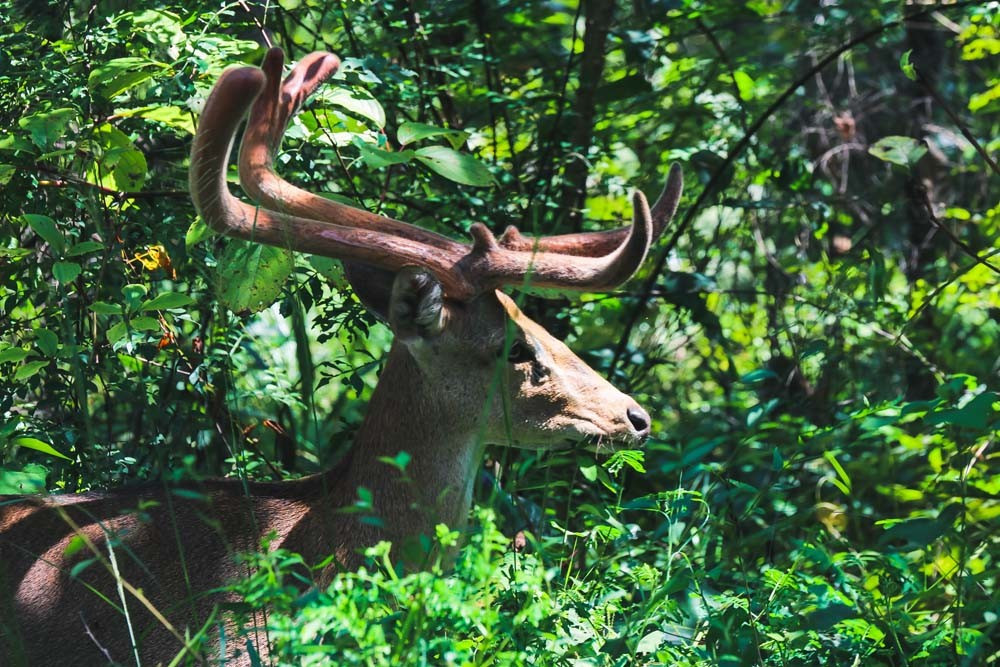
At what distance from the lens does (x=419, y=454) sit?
137 inches

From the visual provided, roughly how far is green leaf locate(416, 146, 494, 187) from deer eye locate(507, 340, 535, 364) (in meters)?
0.57

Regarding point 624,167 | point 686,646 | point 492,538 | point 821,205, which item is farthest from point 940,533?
point 624,167

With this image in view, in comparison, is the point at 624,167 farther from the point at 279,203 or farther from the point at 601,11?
the point at 279,203

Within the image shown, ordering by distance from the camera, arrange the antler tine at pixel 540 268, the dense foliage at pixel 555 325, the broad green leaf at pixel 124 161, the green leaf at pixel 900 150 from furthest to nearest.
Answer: the green leaf at pixel 900 150
the broad green leaf at pixel 124 161
the antler tine at pixel 540 268
the dense foliage at pixel 555 325

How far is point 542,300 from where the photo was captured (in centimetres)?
507

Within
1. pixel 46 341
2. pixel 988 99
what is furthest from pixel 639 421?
pixel 988 99

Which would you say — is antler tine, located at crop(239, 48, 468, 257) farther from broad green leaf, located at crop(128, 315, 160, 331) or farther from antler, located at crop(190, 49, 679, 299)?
broad green leaf, located at crop(128, 315, 160, 331)

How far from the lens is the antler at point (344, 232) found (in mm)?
3240

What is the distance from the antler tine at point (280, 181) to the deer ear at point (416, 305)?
24 centimetres

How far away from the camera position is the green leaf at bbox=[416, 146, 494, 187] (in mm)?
3754

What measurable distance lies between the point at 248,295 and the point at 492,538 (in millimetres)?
1569

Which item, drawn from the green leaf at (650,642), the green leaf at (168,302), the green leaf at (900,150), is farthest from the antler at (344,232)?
the green leaf at (900,150)

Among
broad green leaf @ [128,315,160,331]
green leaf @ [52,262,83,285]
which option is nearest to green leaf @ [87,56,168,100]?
green leaf @ [52,262,83,285]

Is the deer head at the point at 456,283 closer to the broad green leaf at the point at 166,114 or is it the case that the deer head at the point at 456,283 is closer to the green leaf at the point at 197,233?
the green leaf at the point at 197,233
